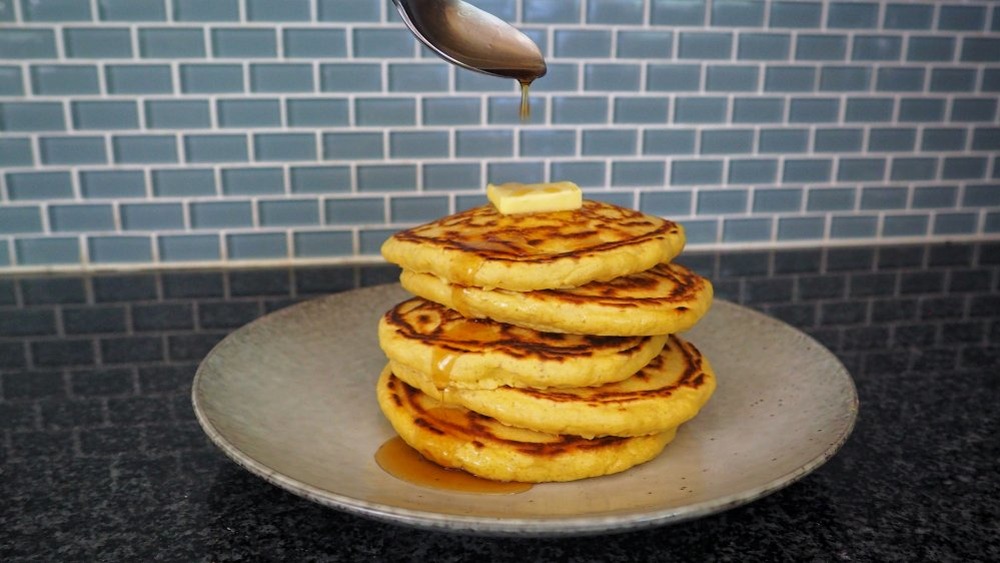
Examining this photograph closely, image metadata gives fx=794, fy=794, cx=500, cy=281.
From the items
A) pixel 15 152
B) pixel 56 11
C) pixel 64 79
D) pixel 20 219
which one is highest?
pixel 56 11

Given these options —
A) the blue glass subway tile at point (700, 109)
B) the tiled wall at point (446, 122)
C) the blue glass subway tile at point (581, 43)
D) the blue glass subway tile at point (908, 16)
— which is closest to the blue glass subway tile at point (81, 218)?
Result: the tiled wall at point (446, 122)

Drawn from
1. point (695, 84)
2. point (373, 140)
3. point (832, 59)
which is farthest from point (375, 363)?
point (832, 59)

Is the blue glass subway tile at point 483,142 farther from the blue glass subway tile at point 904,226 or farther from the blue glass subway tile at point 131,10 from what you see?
the blue glass subway tile at point 904,226

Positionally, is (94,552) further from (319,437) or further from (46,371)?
(46,371)

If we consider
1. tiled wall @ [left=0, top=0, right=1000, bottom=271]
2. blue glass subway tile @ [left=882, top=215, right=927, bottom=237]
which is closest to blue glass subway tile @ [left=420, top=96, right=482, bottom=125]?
tiled wall @ [left=0, top=0, right=1000, bottom=271]

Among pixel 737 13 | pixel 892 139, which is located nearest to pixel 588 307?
pixel 737 13

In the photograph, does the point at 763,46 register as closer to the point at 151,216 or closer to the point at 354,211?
the point at 354,211
